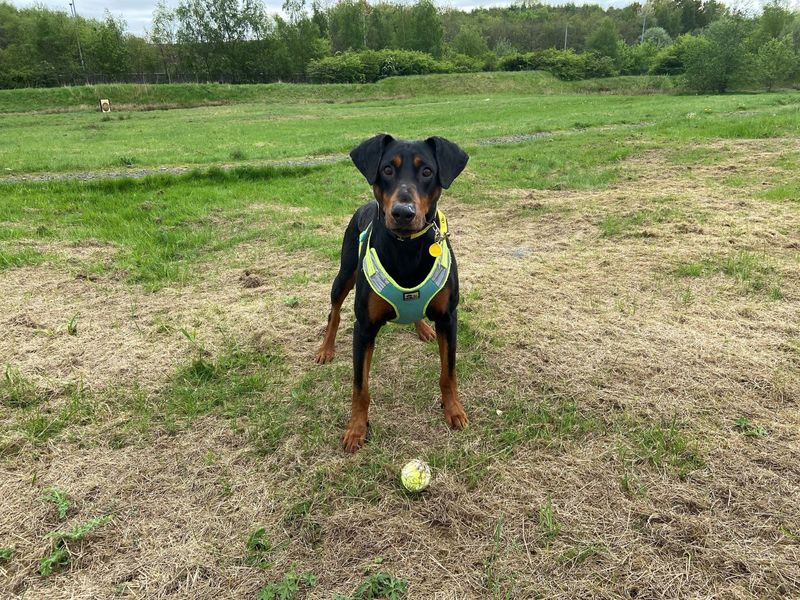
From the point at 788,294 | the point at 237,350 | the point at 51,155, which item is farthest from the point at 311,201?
the point at 51,155

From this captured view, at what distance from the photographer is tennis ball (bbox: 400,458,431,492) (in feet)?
8.63

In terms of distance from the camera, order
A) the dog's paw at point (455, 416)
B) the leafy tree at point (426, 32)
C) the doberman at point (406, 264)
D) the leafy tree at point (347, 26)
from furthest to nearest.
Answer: the leafy tree at point (347, 26) < the leafy tree at point (426, 32) < the dog's paw at point (455, 416) < the doberman at point (406, 264)

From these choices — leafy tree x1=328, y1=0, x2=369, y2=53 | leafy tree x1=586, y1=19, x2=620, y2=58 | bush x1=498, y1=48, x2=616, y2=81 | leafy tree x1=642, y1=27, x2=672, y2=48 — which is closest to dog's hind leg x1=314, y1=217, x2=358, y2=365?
bush x1=498, y1=48, x2=616, y2=81

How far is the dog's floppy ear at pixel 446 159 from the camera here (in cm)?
307

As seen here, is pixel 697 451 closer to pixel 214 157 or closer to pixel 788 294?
pixel 788 294

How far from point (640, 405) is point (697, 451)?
48cm

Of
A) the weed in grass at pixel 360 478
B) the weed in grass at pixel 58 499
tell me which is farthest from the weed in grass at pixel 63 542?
the weed in grass at pixel 360 478

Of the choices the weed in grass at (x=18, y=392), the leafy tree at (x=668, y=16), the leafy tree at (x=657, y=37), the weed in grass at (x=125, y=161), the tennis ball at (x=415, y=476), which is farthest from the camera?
the leafy tree at (x=668, y=16)

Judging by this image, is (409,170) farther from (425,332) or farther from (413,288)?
(425,332)

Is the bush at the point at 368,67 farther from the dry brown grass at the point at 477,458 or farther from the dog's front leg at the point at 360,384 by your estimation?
the dog's front leg at the point at 360,384

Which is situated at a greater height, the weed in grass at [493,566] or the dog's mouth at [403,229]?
the dog's mouth at [403,229]

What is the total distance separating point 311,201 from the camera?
8.69 meters

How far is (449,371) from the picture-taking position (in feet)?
10.5

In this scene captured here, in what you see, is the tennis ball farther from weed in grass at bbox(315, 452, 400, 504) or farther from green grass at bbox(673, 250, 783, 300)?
green grass at bbox(673, 250, 783, 300)
